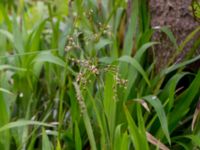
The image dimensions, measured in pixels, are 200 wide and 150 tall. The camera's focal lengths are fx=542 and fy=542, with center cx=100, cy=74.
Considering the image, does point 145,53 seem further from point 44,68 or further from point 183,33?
point 44,68

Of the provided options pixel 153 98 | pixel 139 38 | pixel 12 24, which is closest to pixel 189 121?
pixel 153 98

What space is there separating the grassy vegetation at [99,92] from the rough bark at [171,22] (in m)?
0.04

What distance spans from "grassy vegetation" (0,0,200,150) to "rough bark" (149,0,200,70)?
39 mm

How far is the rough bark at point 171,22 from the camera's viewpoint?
6.04ft

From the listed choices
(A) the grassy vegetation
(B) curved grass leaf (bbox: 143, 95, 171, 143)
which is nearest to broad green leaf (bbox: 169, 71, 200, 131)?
(A) the grassy vegetation

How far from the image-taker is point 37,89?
203 centimetres

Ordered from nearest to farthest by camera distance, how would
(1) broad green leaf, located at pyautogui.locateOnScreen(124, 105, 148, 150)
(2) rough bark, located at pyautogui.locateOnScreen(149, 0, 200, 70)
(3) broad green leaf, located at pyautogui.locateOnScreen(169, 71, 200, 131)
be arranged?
(1) broad green leaf, located at pyautogui.locateOnScreen(124, 105, 148, 150), (3) broad green leaf, located at pyautogui.locateOnScreen(169, 71, 200, 131), (2) rough bark, located at pyautogui.locateOnScreen(149, 0, 200, 70)

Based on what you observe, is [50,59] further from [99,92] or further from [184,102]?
[184,102]

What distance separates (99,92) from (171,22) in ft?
1.47

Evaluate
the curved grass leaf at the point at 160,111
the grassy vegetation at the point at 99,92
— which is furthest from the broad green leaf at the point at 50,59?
the curved grass leaf at the point at 160,111

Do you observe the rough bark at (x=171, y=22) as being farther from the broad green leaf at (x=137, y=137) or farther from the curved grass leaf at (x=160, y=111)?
the broad green leaf at (x=137, y=137)

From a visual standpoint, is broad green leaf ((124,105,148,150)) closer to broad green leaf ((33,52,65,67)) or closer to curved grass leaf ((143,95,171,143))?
curved grass leaf ((143,95,171,143))

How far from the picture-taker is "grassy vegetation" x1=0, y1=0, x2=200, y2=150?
1.47 meters

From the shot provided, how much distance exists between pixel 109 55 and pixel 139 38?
0.48 ft
